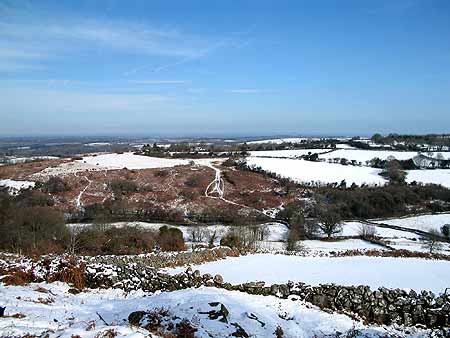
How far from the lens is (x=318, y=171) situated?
277 feet

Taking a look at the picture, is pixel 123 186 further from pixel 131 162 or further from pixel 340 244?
pixel 340 244

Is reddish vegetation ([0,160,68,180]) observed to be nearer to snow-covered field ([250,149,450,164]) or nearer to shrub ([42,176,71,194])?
shrub ([42,176,71,194])

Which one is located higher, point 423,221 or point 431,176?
point 431,176

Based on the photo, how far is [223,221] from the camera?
54.0m

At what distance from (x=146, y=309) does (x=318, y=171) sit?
254 feet

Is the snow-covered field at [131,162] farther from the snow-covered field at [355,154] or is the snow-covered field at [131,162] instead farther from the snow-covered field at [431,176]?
the snow-covered field at [431,176]

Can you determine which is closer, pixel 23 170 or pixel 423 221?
pixel 423 221

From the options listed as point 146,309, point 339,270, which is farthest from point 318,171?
point 146,309

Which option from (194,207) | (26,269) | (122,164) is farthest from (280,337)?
(122,164)

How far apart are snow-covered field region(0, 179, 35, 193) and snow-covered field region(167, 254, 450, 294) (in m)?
57.7

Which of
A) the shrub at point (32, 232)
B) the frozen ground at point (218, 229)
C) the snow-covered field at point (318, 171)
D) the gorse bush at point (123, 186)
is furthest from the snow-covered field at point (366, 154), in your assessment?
the shrub at point (32, 232)

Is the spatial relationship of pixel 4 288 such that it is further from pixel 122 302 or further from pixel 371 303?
pixel 371 303

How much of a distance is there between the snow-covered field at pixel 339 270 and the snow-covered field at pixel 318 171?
6005 centimetres

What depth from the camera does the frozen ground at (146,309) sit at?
8047mm
